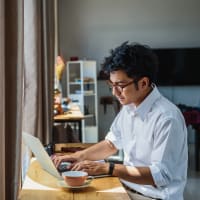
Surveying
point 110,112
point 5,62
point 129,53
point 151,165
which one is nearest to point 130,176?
point 151,165

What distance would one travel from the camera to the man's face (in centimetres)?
184

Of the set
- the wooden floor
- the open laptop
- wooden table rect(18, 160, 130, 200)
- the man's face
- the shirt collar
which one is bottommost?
the wooden floor

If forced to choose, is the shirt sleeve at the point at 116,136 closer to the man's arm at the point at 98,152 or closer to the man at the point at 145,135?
the man's arm at the point at 98,152

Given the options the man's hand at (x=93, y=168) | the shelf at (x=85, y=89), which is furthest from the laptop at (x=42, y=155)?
the shelf at (x=85, y=89)

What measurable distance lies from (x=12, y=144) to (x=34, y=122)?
3.38 ft

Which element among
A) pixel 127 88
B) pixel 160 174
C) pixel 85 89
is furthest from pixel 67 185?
pixel 85 89

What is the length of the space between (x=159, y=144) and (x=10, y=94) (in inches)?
29.1

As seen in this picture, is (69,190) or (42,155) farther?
(42,155)

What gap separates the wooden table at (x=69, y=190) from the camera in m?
1.48

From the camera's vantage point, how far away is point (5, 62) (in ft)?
4.02

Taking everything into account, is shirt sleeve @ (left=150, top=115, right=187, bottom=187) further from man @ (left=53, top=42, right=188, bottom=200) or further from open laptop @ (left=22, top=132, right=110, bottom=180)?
open laptop @ (left=22, top=132, right=110, bottom=180)

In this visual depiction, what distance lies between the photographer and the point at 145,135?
1834 mm

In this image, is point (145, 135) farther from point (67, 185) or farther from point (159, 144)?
point (67, 185)

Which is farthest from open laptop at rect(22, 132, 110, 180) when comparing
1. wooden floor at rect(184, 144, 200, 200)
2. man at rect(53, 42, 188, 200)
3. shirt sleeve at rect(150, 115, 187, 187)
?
wooden floor at rect(184, 144, 200, 200)
